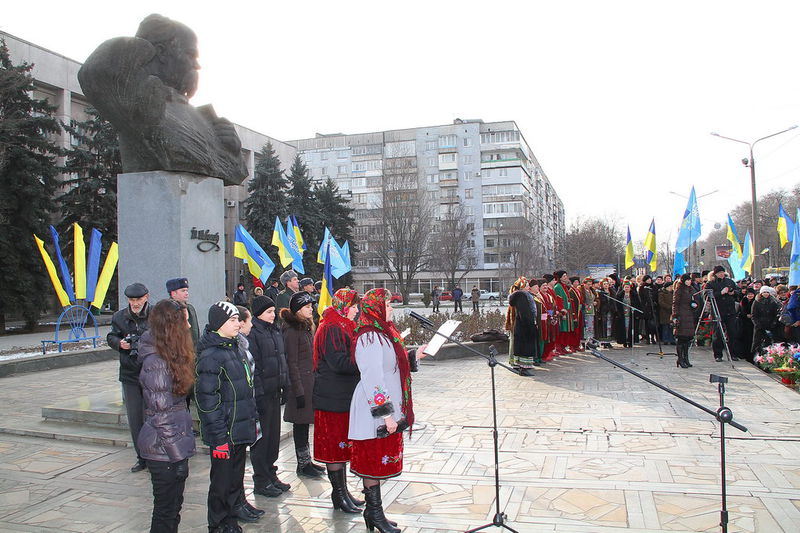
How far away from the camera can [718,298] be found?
43.6 ft

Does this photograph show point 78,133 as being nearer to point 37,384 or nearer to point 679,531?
point 37,384

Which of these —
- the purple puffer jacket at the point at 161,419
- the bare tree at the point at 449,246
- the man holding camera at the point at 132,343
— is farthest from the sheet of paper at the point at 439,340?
the bare tree at the point at 449,246

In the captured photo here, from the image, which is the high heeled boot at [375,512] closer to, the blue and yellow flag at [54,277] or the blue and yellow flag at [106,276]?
the blue and yellow flag at [106,276]

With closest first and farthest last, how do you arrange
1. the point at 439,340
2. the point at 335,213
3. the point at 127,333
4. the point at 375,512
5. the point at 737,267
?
the point at 375,512 → the point at 439,340 → the point at 127,333 → the point at 737,267 → the point at 335,213

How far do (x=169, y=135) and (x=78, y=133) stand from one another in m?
26.2

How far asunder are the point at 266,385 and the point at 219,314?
1.20 meters

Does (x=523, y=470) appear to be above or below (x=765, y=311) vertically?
below

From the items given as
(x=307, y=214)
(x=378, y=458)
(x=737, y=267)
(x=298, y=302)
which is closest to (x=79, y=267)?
(x=298, y=302)

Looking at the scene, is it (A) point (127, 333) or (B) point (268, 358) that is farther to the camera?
(A) point (127, 333)

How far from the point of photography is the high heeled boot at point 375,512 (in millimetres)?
4344

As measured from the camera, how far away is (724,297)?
1325cm

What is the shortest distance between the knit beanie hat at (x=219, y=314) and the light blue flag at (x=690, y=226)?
51.1 ft

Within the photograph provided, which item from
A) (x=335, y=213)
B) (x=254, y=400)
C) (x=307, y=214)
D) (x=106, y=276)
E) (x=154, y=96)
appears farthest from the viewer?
(x=335, y=213)

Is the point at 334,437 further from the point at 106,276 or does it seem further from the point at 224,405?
the point at 106,276
